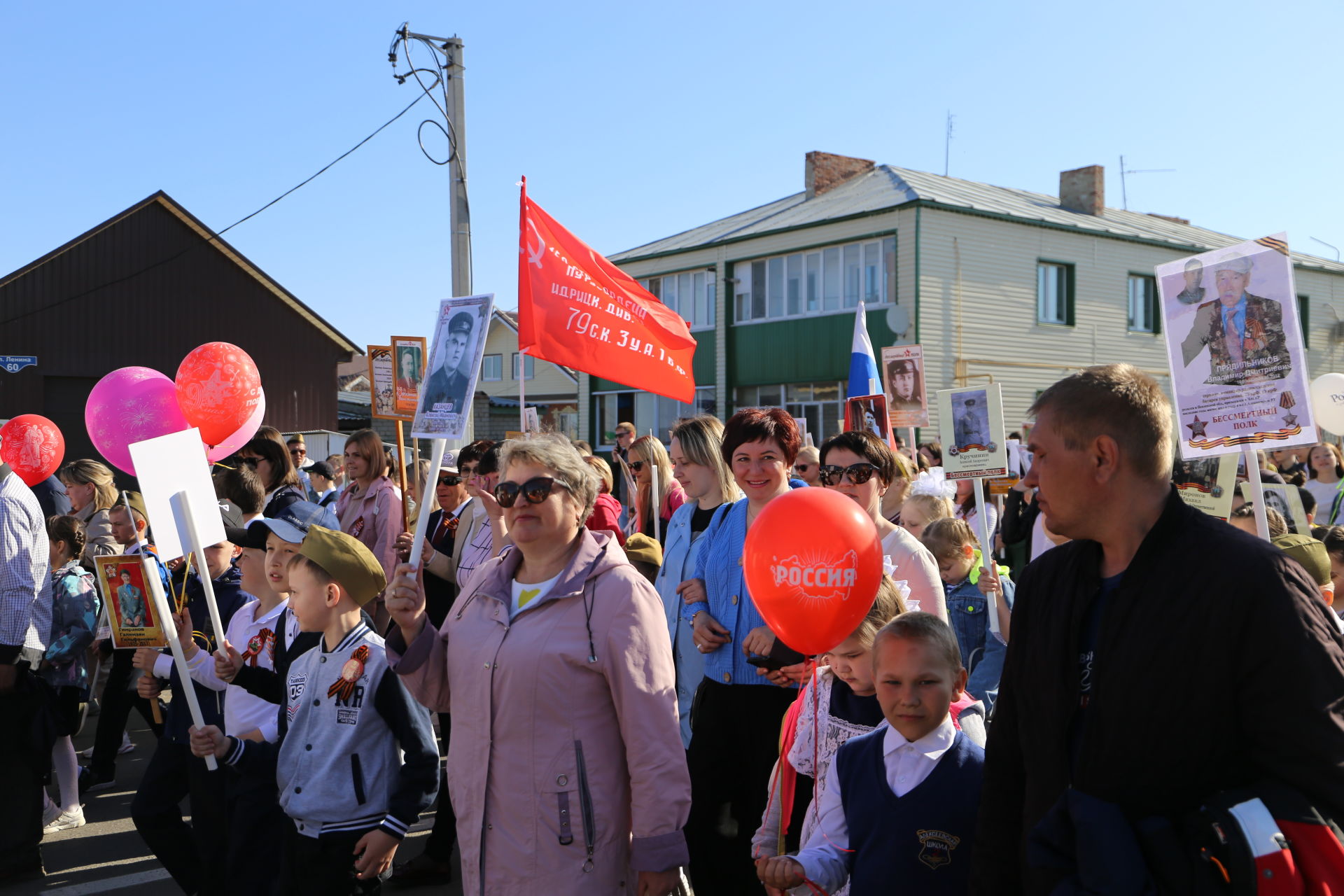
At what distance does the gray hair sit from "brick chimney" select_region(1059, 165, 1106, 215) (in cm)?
2784

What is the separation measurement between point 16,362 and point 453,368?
25.9 meters

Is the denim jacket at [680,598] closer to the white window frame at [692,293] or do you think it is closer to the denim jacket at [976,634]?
the denim jacket at [976,634]

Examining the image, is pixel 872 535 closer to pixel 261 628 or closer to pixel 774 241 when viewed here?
pixel 261 628

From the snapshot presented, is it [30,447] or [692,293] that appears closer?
[30,447]

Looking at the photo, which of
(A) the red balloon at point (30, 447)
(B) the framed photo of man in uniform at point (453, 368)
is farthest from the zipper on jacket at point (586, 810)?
(A) the red balloon at point (30, 447)

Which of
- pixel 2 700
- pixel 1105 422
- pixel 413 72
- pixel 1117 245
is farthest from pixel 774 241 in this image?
pixel 1105 422

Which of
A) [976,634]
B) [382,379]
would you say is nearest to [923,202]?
[382,379]

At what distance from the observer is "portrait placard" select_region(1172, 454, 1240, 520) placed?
15.4 ft

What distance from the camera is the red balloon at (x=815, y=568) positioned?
324cm

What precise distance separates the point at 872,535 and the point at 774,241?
2439 cm

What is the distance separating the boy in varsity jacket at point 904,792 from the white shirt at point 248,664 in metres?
2.17

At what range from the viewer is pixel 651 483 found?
271 inches

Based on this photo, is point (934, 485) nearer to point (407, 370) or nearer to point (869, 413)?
point (869, 413)

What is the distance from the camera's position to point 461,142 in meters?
12.5
